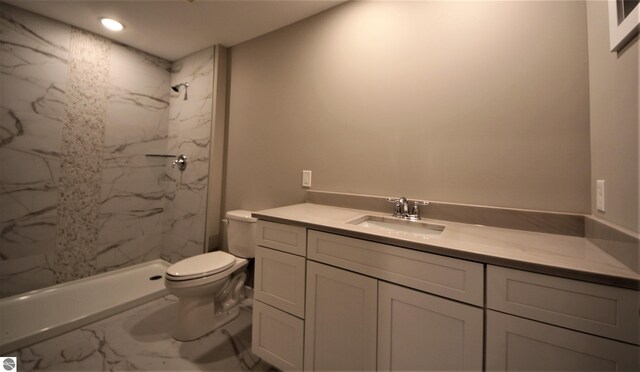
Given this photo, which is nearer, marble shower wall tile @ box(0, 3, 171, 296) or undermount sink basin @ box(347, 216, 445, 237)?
undermount sink basin @ box(347, 216, 445, 237)

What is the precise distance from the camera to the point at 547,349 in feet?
2.23

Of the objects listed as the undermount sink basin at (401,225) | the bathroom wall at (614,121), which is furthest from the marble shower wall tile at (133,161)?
the bathroom wall at (614,121)

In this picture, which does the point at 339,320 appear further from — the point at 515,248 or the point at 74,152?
the point at 74,152

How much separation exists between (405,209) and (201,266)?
1369 mm

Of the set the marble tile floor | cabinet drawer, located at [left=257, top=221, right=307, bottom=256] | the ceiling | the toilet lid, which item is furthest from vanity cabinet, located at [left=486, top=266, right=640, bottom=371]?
the ceiling

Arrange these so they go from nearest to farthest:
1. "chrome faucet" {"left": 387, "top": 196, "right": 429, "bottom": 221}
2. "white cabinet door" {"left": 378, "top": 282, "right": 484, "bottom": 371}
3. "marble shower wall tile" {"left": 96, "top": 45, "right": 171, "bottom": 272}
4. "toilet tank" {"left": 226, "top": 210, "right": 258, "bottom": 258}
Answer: "white cabinet door" {"left": 378, "top": 282, "right": 484, "bottom": 371} → "chrome faucet" {"left": 387, "top": 196, "right": 429, "bottom": 221} → "toilet tank" {"left": 226, "top": 210, "right": 258, "bottom": 258} → "marble shower wall tile" {"left": 96, "top": 45, "right": 171, "bottom": 272}

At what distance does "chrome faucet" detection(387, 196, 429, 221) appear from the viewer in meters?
1.30

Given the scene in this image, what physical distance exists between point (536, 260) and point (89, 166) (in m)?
3.12

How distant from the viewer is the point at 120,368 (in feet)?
4.37

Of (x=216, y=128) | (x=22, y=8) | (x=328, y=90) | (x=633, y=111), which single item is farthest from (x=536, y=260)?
(x=22, y=8)

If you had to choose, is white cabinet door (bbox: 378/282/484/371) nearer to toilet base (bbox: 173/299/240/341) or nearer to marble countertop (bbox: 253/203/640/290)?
marble countertop (bbox: 253/203/640/290)

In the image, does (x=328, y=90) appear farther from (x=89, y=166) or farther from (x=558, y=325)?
(x=89, y=166)

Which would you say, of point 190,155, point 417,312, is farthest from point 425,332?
point 190,155

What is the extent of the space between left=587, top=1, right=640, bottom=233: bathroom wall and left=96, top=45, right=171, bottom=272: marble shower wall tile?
10.8 feet
